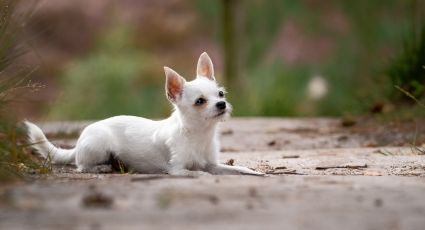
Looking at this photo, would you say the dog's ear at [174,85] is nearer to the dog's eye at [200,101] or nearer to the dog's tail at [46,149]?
the dog's eye at [200,101]

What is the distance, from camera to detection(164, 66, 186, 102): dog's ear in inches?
226

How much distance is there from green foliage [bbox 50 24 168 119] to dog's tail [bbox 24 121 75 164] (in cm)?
588

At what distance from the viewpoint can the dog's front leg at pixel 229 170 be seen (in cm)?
526

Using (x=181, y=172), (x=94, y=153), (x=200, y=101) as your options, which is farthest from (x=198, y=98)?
(x=94, y=153)

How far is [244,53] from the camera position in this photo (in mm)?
16562

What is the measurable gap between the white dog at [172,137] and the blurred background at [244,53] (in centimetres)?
373

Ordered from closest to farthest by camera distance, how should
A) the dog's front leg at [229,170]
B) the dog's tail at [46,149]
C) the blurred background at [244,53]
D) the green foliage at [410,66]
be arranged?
the dog's front leg at [229,170], the dog's tail at [46,149], the green foliage at [410,66], the blurred background at [244,53]

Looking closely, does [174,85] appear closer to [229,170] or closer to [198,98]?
[198,98]

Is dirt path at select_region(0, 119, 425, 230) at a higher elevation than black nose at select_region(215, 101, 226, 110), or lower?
lower

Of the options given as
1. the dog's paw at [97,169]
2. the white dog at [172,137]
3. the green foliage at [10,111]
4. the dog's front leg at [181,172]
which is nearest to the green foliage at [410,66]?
the white dog at [172,137]

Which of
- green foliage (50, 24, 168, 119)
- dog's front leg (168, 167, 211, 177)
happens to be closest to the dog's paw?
dog's front leg (168, 167, 211, 177)

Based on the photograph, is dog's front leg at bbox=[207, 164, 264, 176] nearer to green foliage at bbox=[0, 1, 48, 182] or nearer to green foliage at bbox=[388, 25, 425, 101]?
green foliage at bbox=[0, 1, 48, 182]

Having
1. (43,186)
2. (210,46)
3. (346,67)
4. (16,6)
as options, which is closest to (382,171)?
(43,186)

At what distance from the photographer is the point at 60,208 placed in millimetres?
3752
